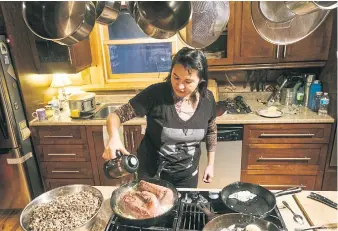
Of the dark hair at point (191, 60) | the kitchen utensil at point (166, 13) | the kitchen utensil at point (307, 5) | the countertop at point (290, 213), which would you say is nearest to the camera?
the kitchen utensil at point (307, 5)

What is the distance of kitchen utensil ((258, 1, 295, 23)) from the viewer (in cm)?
91

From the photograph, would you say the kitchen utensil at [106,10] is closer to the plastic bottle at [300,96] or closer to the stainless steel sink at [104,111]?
the stainless steel sink at [104,111]

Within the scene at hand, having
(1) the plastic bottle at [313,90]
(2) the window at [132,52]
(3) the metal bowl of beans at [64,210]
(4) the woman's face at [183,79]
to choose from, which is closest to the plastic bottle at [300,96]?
(1) the plastic bottle at [313,90]

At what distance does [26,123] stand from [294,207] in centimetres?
228

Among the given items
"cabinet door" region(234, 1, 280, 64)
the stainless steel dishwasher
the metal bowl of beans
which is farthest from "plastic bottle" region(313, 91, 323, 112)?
the metal bowl of beans

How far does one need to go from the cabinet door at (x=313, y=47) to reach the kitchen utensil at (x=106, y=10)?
1794 millimetres

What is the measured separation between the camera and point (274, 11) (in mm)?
919

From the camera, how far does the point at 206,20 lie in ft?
3.36

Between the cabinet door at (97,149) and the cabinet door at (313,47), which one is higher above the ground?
the cabinet door at (313,47)

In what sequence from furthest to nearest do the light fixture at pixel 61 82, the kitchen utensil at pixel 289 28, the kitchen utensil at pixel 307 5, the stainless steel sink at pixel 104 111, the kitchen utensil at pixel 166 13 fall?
1. the light fixture at pixel 61 82
2. the stainless steel sink at pixel 104 111
3. the kitchen utensil at pixel 289 28
4. the kitchen utensil at pixel 166 13
5. the kitchen utensil at pixel 307 5

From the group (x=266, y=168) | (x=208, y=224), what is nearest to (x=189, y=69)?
(x=208, y=224)

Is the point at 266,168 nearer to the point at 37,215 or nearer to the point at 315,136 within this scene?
the point at 315,136

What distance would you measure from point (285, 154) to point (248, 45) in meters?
1.03

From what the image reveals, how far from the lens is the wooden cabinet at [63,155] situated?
2.46m
